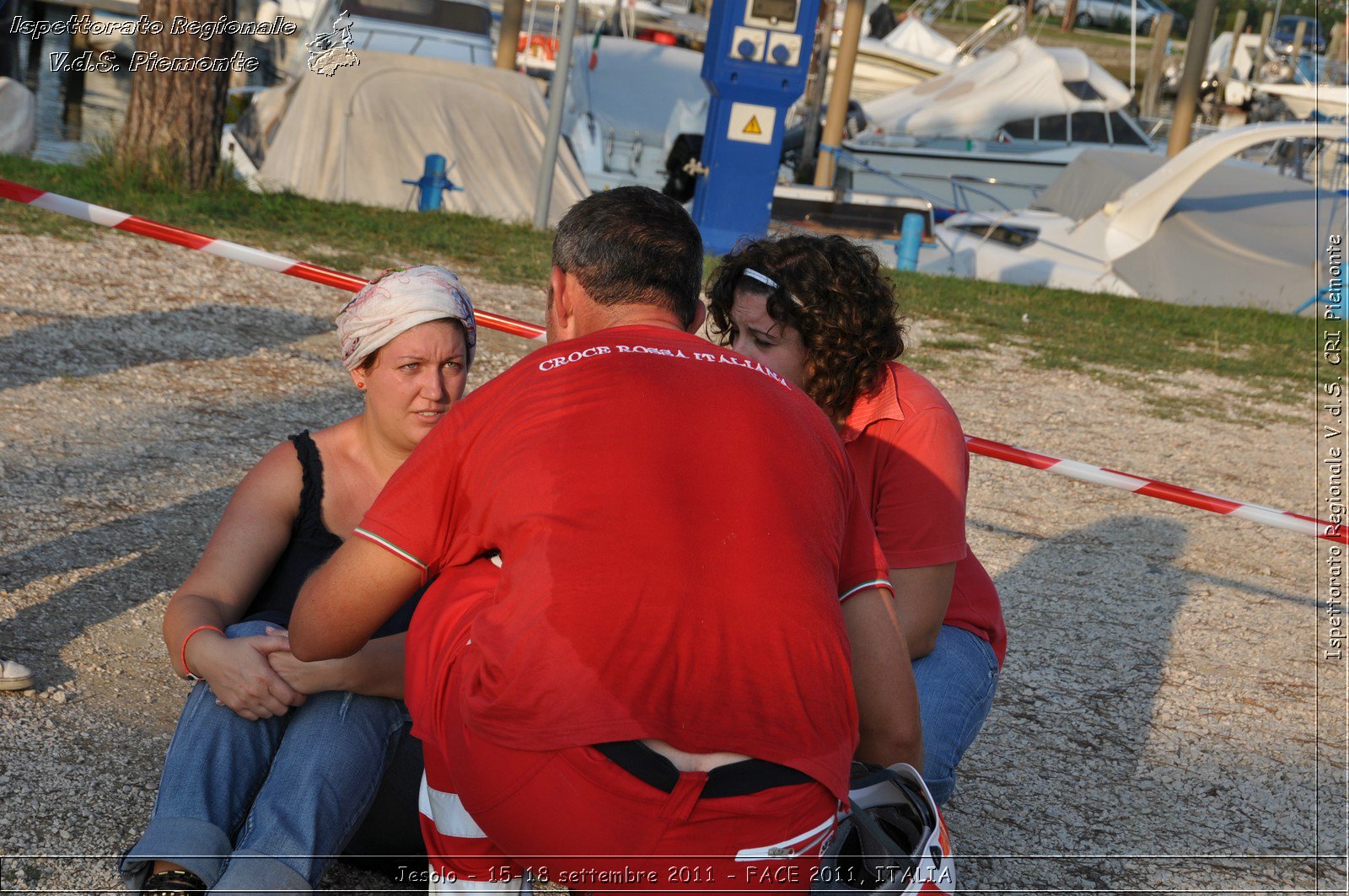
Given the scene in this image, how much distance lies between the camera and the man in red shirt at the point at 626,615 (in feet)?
5.76

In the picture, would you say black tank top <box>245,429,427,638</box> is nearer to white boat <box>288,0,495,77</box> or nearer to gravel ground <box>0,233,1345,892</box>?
gravel ground <box>0,233,1345,892</box>

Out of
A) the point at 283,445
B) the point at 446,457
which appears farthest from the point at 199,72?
the point at 446,457

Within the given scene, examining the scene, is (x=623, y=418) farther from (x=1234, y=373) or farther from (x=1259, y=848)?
(x=1234, y=373)

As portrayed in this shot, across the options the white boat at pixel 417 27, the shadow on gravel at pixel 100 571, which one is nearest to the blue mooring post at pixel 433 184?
the white boat at pixel 417 27

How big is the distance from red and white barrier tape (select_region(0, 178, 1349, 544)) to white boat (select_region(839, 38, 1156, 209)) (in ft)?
47.7

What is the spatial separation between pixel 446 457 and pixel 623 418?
284 millimetres

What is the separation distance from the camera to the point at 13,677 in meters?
3.15

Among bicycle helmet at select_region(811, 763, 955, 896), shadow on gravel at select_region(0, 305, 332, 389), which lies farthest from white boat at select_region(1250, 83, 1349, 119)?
bicycle helmet at select_region(811, 763, 955, 896)

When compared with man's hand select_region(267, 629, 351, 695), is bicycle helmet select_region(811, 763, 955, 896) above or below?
above

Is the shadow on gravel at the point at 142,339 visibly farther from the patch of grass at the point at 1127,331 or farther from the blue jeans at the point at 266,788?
the patch of grass at the point at 1127,331

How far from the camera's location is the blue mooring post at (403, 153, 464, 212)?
11523 millimetres

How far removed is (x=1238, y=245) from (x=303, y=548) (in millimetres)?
11685

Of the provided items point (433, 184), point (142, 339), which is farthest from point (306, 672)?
point (433, 184)

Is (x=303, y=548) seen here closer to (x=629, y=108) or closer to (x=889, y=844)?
(x=889, y=844)
